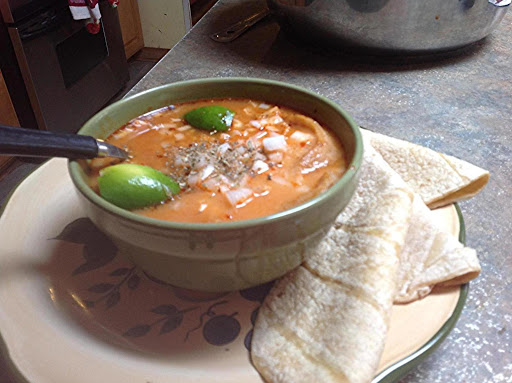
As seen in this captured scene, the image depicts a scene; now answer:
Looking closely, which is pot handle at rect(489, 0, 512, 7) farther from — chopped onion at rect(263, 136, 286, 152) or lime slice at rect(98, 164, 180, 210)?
lime slice at rect(98, 164, 180, 210)

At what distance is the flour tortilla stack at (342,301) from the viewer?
61 centimetres

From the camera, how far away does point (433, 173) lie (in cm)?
91

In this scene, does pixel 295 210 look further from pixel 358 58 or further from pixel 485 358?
pixel 358 58

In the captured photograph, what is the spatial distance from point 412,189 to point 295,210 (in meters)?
0.37

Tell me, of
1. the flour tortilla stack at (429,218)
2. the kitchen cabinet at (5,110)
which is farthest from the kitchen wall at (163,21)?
the flour tortilla stack at (429,218)

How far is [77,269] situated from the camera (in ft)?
2.60

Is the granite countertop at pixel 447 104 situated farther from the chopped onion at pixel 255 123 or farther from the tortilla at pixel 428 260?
the chopped onion at pixel 255 123

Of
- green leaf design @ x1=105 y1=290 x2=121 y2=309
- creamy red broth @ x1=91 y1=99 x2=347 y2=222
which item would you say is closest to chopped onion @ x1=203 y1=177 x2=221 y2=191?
creamy red broth @ x1=91 y1=99 x2=347 y2=222

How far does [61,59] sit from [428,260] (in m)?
2.73

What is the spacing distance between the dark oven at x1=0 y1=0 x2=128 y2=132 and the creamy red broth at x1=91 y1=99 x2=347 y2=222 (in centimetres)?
205

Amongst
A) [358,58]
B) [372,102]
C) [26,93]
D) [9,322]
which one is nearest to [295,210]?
[9,322]

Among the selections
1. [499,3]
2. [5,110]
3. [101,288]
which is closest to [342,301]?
[101,288]

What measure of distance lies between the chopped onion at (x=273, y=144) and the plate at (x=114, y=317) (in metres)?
0.22

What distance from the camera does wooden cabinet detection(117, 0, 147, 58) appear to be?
12.8ft
